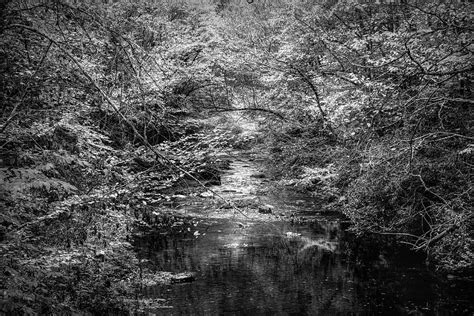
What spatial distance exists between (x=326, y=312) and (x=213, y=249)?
3297 mm

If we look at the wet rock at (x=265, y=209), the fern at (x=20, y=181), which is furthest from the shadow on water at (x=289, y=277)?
the fern at (x=20, y=181)

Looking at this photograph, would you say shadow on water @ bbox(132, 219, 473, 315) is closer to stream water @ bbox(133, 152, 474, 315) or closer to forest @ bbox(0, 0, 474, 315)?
stream water @ bbox(133, 152, 474, 315)

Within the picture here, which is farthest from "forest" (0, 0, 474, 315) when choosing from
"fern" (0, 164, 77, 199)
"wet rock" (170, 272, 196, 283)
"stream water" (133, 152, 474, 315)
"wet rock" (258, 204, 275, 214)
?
"wet rock" (258, 204, 275, 214)

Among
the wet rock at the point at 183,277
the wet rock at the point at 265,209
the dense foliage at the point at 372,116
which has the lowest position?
the wet rock at the point at 183,277

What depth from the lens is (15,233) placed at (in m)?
4.20

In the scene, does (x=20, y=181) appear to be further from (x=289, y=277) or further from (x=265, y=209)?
(x=265, y=209)

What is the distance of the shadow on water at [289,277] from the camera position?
6.45m

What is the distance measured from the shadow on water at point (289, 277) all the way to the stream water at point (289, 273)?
0.02 m

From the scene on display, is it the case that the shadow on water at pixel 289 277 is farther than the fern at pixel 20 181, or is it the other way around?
the shadow on water at pixel 289 277

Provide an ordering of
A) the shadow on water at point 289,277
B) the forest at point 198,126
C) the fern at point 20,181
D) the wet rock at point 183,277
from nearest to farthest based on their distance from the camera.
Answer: the fern at point 20,181, the forest at point 198,126, the shadow on water at point 289,277, the wet rock at point 183,277

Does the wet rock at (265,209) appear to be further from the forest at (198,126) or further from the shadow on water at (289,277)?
the forest at (198,126)

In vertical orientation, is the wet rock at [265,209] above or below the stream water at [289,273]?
above

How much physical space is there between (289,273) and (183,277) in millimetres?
2099

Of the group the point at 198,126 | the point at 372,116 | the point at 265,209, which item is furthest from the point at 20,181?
the point at 265,209
